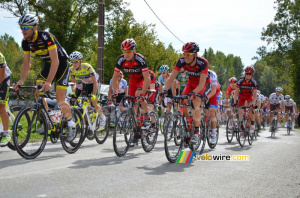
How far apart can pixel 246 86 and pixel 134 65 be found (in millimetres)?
4793

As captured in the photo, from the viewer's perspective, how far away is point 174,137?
24.4ft

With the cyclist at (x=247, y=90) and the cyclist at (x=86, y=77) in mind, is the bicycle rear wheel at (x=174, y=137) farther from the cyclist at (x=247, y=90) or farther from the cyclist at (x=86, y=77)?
the cyclist at (x=247, y=90)

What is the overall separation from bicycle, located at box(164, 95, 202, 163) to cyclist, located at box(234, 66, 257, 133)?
14.8ft

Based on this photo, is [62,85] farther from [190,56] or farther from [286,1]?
[286,1]

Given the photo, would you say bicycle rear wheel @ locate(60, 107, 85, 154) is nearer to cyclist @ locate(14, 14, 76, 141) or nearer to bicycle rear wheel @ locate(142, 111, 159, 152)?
cyclist @ locate(14, 14, 76, 141)

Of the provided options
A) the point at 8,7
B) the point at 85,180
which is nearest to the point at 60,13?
the point at 8,7

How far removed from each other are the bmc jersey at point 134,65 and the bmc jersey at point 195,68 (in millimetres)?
760

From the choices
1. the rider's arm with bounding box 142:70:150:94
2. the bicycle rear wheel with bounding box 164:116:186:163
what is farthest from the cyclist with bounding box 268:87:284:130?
the bicycle rear wheel with bounding box 164:116:186:163

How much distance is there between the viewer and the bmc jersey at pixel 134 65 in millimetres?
8516

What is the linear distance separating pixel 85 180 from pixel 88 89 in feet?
16.0

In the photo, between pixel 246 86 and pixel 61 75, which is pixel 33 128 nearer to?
pixel 61 75

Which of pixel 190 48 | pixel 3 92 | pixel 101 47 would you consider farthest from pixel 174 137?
pixel 101 47

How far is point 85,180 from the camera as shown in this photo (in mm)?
5441

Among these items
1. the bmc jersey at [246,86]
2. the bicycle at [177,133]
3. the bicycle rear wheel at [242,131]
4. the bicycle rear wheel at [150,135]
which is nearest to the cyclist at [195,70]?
the bicycle at [177,133]
